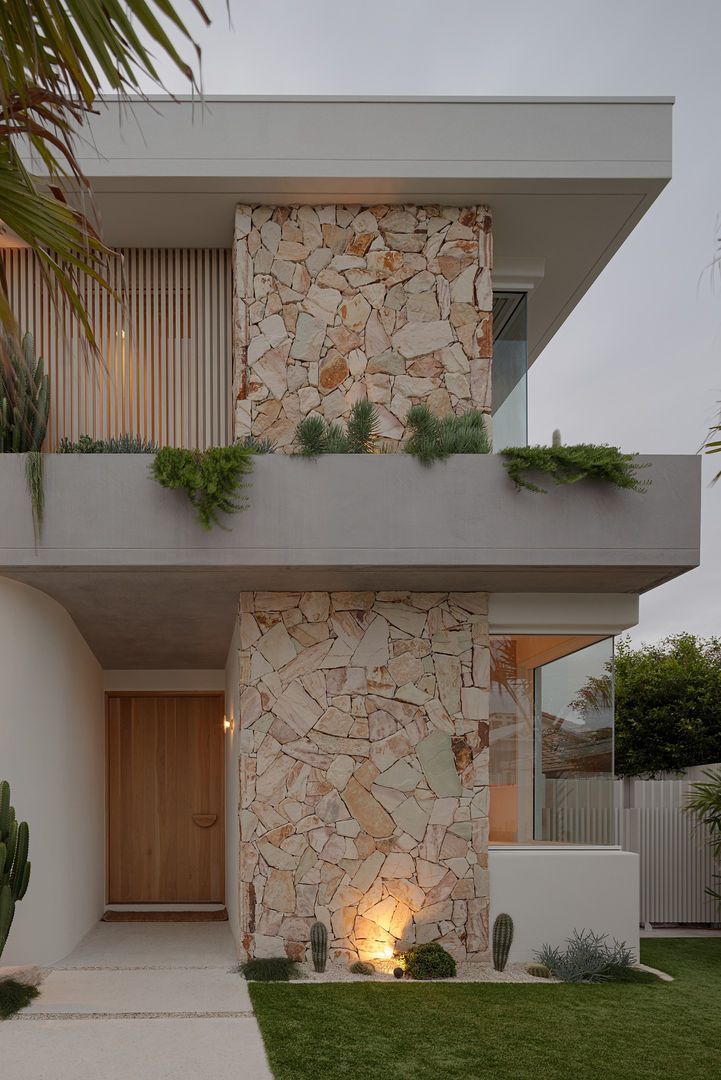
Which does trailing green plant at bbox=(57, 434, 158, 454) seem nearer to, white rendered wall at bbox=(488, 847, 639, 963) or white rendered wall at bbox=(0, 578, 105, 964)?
white rendered wall at bbox=(0, 578, 105, 964)

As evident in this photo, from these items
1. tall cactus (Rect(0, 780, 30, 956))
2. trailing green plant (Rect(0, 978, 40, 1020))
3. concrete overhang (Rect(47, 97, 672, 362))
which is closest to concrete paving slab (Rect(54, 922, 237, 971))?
trailing green plant (Rect(0, 978, 40, 1020))

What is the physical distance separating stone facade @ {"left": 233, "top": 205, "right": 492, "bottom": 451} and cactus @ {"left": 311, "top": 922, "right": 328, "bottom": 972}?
429 centimetres

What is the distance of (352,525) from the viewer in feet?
27.0

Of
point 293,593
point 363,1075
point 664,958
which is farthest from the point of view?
point 664,958

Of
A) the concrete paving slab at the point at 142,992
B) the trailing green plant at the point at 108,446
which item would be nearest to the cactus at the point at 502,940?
the concrete paving slab at the point at 142,992

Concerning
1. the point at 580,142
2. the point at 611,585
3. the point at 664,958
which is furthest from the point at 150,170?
the point at 664,958

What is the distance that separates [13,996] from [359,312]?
6347mm

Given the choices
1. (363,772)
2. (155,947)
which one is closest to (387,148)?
(363,772)

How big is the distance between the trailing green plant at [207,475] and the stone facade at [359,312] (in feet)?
3.66

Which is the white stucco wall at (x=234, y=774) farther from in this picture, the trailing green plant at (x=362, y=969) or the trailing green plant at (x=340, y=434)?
the trailing green plant at (x=340, y=434)

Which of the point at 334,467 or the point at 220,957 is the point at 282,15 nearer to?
the point at 334,467

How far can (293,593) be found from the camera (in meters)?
9.02

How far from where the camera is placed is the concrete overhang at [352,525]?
319 inches

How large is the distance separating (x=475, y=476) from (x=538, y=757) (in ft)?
9.07
